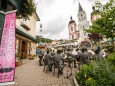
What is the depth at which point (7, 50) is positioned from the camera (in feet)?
10.9

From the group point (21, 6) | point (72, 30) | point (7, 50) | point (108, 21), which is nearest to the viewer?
point (7, 50)

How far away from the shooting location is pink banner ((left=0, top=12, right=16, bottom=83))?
128 inches

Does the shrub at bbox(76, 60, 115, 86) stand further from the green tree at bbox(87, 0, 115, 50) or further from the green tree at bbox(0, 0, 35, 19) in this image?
the green tree at bbox(87, 0, 115, 50)

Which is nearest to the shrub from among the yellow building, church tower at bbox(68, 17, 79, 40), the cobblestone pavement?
the cobblestone pavement

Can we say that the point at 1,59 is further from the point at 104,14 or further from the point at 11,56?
the point at 104,14

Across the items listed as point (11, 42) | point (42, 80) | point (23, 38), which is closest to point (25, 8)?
point (11, 42)

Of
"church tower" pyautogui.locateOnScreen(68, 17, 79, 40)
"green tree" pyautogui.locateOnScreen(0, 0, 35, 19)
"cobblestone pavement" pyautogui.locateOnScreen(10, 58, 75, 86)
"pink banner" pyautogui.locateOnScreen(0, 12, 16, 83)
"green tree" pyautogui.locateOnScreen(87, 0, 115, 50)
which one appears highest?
"church tower" pyautogui.locateOnScreen(68, 17, 79, 40)

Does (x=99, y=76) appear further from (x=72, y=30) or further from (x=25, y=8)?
(x=72, y=30)

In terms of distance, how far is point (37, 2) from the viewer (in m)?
5.27

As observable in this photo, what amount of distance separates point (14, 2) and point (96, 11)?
44.2 feet

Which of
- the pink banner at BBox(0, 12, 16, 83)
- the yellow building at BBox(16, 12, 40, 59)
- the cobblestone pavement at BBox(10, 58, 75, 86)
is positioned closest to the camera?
the pink banner at BBox(0, 12, 16, 83)

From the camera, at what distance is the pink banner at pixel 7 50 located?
10.7ft

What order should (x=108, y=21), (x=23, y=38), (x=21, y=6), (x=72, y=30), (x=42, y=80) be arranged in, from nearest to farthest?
(x=21, y=6) → (x=42, y=80) → (x=108, y=21) → (x=23, y=38) → (x=72, y=30)

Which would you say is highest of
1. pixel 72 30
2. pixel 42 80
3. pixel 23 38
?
pixel 72 30
